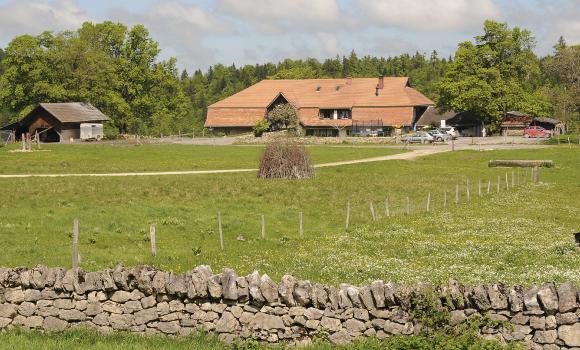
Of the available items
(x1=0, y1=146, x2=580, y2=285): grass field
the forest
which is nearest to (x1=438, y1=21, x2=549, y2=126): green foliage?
the forest

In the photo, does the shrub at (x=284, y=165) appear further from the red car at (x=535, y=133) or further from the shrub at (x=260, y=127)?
the shrub at (x=260, y=127)

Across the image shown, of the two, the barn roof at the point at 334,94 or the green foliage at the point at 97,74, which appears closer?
the green foliage at the point at 97,74

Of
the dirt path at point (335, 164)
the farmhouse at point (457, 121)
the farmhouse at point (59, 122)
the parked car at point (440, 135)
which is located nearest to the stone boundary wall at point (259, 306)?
the dirt path at point (335, 164)

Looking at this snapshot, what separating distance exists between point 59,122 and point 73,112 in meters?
2.90

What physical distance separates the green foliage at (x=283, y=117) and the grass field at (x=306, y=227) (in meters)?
70.3

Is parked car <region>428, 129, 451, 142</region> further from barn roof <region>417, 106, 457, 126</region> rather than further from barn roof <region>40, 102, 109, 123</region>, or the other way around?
barn roof <region>40, 102, 109, 123</region>

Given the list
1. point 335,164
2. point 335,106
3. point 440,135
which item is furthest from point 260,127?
point 335,164

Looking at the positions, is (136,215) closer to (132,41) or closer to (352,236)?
(352,236)

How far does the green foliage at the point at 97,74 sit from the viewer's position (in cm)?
11344

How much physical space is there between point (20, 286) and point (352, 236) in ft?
48.8

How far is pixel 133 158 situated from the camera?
248 ft

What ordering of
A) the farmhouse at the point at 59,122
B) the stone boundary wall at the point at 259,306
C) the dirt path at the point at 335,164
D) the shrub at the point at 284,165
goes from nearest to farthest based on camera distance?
the stone boundary wall at the point at 259,306 → the shrub at the point at 284,165 → the dirt path at the point at 335,164 → the farmhouse at the point at 59,122

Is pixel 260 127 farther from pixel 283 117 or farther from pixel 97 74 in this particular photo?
pixel 97 74

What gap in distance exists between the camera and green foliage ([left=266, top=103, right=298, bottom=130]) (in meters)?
123
